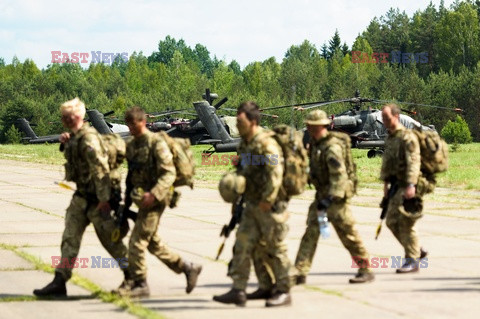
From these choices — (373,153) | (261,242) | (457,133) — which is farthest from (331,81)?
(261,242)

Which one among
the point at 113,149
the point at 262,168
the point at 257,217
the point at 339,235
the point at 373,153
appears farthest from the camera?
the point at 373,153

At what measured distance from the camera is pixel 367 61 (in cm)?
13212

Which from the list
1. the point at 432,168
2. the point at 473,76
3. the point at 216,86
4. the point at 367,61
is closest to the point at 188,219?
the point at 432,168

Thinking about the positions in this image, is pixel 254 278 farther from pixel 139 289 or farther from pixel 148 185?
pixel 148 185

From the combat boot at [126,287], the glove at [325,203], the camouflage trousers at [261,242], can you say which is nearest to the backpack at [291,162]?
the camouflage trousers at [261,242]

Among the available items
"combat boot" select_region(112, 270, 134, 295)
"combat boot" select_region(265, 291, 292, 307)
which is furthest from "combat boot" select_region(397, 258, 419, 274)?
"combat boot" select_region(112, 270, 134, 295)

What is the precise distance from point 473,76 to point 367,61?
1473 inches

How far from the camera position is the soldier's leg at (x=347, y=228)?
980 cm

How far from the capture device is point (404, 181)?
1073 centimetres

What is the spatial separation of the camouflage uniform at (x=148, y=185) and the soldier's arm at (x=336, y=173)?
168 centimetres

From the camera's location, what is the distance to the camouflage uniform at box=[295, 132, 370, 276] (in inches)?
380

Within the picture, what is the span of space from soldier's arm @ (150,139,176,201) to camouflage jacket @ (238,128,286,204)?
83 cm

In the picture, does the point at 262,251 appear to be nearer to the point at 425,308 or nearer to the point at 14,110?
the point at 425,308

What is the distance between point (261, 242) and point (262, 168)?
703mm
